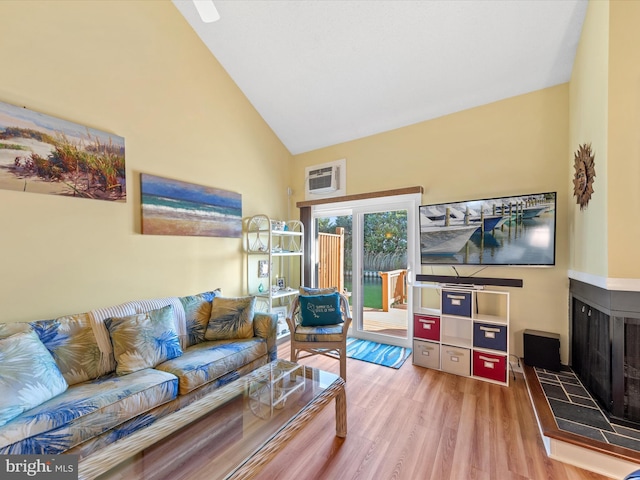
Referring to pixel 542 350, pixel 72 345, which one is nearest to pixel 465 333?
pixel 542 350

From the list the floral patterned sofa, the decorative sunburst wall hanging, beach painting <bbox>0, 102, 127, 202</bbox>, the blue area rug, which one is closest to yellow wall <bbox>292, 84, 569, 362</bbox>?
the decorative sunburst wall hanging

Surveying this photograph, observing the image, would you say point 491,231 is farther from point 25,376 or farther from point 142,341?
point 25,376

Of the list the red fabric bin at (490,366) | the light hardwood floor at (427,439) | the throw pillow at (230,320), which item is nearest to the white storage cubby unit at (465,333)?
the red fabric bin at (490,366)

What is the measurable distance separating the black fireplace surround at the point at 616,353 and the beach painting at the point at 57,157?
3.67m

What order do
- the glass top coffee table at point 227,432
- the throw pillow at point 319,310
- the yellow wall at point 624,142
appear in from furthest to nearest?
the throw pillow at point 319,310 → the yellow wall at point 624,142 → the glass top coffee table at point 227,432

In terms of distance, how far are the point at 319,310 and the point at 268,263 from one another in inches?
38.3

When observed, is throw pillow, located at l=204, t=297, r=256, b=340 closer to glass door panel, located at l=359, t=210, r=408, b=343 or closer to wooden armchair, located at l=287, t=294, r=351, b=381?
wooden armchair, located at l=287, t=294, r=351, b=381

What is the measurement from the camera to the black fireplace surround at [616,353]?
5.19 feet

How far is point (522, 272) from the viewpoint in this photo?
252 centimetres

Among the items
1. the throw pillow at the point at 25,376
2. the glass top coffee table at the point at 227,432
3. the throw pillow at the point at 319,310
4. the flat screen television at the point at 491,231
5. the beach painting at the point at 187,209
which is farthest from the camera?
the throw pillow at the point at 319,310

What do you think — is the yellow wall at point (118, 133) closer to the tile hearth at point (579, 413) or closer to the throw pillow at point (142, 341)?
the throw pillow at point (142, 341)

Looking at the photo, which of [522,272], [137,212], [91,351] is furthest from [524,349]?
[137,212]

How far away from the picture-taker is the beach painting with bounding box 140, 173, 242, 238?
236 cm

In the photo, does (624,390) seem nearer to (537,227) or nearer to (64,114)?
(537,227)
